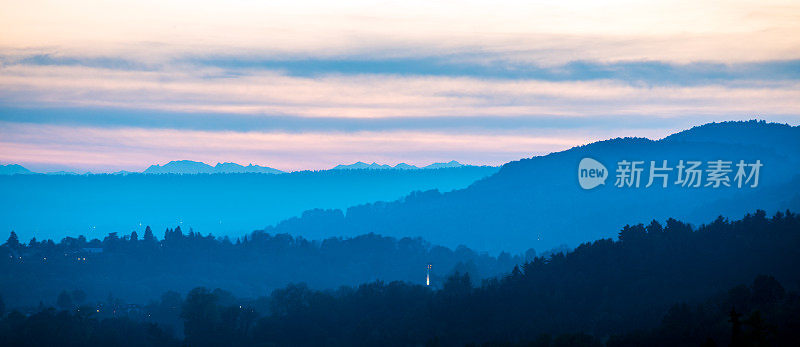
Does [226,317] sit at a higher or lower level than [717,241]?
lower

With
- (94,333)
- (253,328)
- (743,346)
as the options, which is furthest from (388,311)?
(743,346)

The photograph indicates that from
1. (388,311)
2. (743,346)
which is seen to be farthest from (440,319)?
(743,346)

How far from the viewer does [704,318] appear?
387 ft

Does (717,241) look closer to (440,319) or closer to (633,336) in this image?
(440,319)

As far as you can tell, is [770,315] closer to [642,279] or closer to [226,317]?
[642,279]

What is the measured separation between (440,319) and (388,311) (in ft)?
53.4

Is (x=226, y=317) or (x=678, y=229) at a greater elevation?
(x=678, y=229)

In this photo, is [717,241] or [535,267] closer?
[717,241]

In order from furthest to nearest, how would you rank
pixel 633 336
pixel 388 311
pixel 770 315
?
pixel 388 311, pixel 633 336, pixel 770 315

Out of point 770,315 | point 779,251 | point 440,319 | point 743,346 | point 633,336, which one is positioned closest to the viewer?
point 743,346

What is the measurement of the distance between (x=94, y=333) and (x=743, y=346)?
470ft

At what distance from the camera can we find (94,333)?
182 m

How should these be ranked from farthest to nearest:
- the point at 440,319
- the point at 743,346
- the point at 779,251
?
the point at 440,319, the point at 779,251, the point at 743,346

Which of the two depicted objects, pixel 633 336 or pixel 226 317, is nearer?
pixel 633 336
